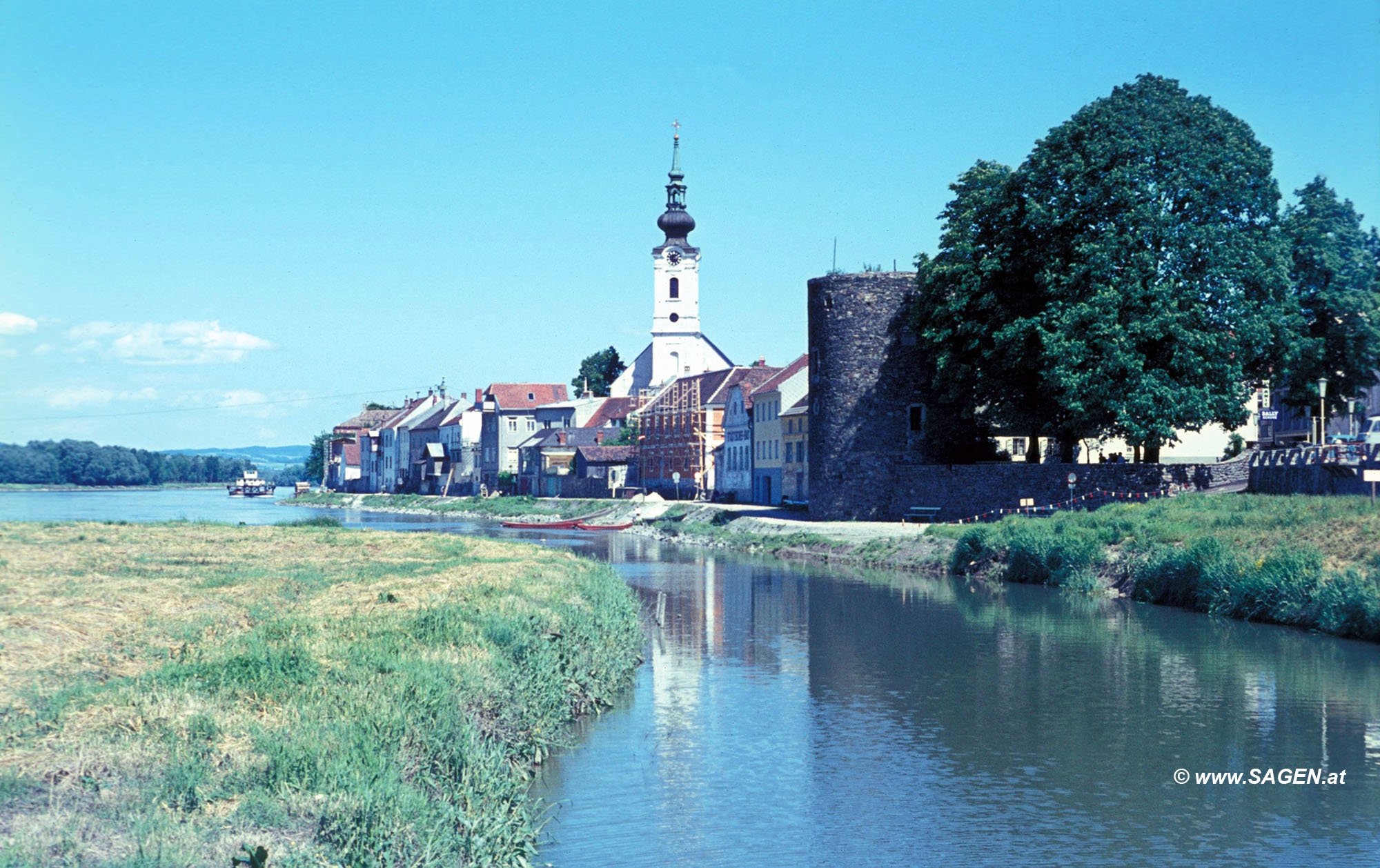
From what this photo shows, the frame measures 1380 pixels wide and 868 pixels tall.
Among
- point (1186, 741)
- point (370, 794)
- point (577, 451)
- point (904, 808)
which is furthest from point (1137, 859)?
point (577, 451)

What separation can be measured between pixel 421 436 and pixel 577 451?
46.5 meters

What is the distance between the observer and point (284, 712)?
11.7m

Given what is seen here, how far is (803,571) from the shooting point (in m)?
43.9

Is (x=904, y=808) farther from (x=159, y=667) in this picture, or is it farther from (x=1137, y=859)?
(x=159, y=667)

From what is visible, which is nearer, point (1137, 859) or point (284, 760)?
point (284, 760)

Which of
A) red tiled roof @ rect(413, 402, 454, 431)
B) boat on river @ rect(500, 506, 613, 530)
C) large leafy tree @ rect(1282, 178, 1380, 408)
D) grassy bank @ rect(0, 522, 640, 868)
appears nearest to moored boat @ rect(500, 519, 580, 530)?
boat on river @ rect(500, 506, 613, 530)

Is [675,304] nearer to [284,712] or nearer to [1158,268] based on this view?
[1158,268]

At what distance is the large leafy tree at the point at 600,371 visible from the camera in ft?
489

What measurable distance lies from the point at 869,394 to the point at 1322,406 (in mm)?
16925

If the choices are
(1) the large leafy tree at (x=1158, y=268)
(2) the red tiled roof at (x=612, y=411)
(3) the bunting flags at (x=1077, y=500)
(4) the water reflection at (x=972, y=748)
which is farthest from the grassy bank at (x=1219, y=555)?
(2) the red tiled roof at (x=612, y=411)

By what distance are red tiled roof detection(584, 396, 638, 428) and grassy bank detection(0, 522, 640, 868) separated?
9204 cm

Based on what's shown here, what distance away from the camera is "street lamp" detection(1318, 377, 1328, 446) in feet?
137

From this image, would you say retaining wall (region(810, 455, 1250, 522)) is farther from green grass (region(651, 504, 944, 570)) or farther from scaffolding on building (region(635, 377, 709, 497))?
scaffolding on building (region(635, 377, 709, 497))

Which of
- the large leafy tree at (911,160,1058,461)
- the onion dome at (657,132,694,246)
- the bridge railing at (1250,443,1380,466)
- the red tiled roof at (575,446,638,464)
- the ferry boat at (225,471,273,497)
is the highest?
the onion dome at (657,132,694,246)
